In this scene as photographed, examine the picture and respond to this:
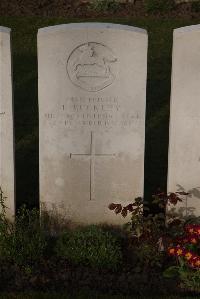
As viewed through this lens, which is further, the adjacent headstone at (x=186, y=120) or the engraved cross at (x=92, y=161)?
the engraved cross at (x=92, y=161)

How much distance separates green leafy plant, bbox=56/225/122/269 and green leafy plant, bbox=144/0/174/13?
897 cm

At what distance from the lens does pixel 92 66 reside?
550 cm

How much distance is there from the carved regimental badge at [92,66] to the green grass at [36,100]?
70.5 inches

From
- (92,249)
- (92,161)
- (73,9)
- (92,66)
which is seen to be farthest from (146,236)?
(73,9)

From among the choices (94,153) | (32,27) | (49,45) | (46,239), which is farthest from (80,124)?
(32,27)

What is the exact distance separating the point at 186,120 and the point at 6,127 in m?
1.72

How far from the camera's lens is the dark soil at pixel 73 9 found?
1363cm

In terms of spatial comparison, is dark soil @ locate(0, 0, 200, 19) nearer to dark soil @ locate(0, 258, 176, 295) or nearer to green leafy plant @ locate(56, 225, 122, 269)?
green leafy plant @ locate(56, 225, 122, 269)

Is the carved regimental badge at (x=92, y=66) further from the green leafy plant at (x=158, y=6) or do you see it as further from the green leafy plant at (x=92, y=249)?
the green leafy plant at (x=158, y=6)

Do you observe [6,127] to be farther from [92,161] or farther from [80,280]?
[80,280]

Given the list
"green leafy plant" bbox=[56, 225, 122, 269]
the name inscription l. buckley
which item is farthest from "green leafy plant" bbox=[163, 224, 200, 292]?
the name inscription l. buckley

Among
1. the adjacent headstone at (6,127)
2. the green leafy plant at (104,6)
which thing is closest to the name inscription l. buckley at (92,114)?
the adjacent headstone at (6,127)

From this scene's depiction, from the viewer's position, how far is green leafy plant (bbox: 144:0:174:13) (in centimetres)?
1359

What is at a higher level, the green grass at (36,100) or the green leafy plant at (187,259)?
the green grass at (36,100)
